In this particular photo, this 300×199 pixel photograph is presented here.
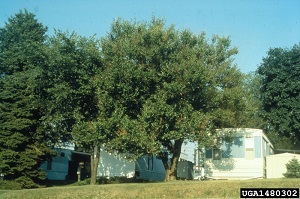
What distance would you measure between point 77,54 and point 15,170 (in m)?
10.5

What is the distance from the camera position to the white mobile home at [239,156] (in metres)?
30.4

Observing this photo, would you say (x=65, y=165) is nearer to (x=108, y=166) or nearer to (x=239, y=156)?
(x=108, y=166)

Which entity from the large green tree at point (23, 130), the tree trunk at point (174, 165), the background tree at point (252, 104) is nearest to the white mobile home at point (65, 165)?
the large green tree at point (23, 130)

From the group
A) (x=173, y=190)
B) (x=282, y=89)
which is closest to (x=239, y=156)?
(x=282, y=89)

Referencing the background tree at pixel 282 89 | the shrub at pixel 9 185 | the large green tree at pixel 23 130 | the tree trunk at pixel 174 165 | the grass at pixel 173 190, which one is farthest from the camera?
the background tree at pixel 282 89

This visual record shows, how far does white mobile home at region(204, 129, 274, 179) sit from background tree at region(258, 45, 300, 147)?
8716mm

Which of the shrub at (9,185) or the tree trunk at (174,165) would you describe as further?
the tree trunk at (174,165)

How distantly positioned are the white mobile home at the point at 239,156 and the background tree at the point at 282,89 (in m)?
8.72

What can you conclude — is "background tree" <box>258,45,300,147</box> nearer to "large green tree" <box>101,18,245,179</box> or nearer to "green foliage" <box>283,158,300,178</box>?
"green foliage" <box>283,158,300,178</box>

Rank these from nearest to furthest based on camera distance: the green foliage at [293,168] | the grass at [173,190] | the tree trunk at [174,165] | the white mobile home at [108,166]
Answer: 1. the grass at [173,190]
2. the green foliage at [293,168]
3. the tree trunk at [174,165]
4. the white mobile home at [108,166]

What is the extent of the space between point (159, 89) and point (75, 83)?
6.99 metres

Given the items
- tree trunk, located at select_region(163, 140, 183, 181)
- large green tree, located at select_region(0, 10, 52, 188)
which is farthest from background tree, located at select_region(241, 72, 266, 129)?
large green tree, located at select_region(0, 10, 52, 188)

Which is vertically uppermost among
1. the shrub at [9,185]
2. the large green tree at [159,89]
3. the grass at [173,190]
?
the large green tree at [159,89]

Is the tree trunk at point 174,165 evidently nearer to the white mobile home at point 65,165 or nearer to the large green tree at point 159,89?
the large green tree at point 159,89
